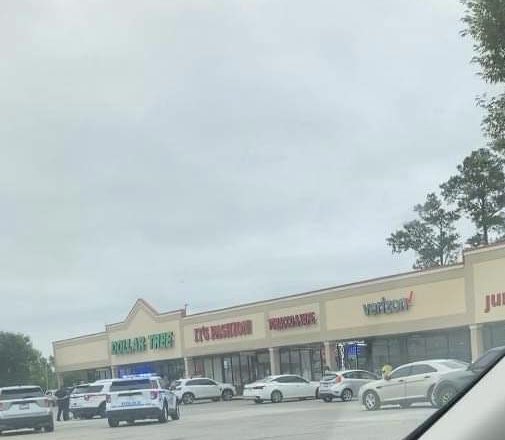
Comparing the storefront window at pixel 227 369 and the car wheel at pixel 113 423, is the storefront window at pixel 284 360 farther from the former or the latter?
the car wheel at pixel 113 423

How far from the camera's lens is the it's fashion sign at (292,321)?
6812 millimetres

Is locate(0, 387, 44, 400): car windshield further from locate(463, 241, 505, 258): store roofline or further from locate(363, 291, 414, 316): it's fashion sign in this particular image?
locate(463, 241, 505, 258): store roofline

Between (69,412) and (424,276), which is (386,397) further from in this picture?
(69,412)

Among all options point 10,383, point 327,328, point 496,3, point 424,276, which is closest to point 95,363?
point 10,383

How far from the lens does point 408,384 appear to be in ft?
11.2

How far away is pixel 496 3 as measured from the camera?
24.6ft

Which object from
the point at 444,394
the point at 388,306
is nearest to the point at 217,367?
the point at 388,306

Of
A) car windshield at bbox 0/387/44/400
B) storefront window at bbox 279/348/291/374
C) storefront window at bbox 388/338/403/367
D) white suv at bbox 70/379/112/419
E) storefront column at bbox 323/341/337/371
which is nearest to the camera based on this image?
storefront window at bbox 388/338/403/367

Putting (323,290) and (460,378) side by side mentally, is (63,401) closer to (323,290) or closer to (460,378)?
(323,290)

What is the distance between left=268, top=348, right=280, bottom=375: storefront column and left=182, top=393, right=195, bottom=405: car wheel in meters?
2.04

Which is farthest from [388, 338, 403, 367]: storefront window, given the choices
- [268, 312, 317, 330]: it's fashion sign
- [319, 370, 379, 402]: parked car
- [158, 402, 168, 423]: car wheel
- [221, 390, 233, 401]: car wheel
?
[158, 402, 168, 423]: car wheel

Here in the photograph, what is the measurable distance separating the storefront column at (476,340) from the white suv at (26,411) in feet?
12.5

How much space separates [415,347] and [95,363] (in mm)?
3967

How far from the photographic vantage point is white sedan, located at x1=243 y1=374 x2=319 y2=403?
696cm
